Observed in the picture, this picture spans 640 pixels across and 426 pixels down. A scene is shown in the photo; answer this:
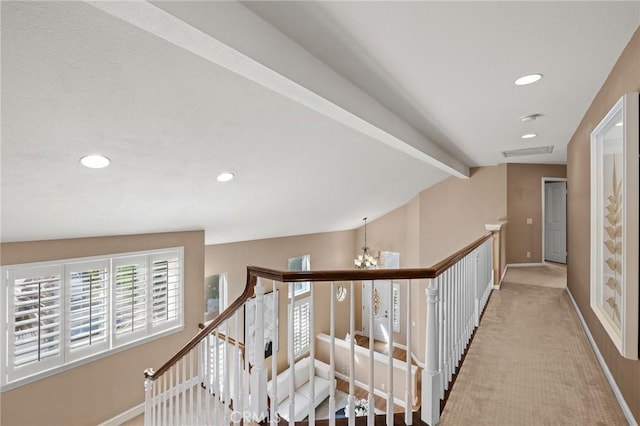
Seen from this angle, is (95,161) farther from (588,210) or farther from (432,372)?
(588,210)

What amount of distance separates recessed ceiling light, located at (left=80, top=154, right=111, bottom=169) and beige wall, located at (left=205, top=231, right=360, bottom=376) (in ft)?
11.2

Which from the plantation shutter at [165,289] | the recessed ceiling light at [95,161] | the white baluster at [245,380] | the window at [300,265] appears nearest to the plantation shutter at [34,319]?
the plantation shutter at [165,289]

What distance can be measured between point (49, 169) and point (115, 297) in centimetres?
221

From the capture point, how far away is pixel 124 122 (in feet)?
7.59

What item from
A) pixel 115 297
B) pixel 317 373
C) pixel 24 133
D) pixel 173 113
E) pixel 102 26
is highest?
pixel 102 26

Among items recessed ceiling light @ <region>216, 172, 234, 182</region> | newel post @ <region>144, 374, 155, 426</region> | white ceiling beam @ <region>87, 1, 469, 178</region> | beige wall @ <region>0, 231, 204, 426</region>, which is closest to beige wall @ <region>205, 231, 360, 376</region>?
beige wall @ <region>0, 231, 204, 426</region>

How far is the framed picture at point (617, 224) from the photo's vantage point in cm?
160

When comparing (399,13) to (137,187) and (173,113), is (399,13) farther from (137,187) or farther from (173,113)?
(137,187)

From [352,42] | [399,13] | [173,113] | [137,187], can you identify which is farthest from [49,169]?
[399,13]

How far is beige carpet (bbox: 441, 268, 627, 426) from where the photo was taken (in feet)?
6.56

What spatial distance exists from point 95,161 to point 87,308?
226cm

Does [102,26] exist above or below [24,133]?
above

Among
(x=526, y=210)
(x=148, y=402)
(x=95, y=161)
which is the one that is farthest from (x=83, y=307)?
(x=526, y=210)

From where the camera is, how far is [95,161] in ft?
8.68
